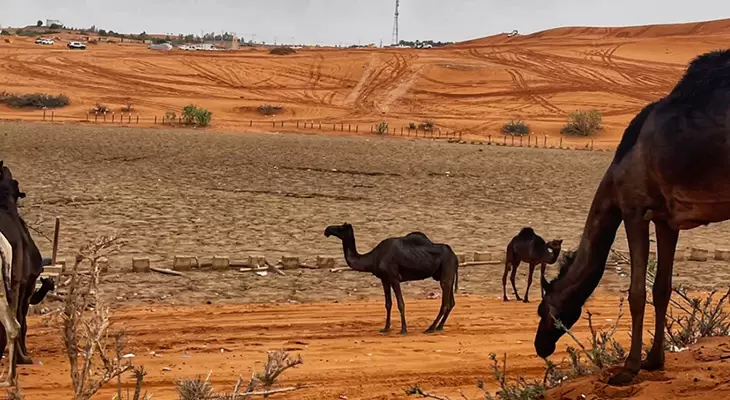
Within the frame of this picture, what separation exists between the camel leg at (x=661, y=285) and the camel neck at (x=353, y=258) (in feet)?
21.6

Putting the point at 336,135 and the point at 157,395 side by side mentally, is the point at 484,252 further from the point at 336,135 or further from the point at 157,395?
the point at 336,135

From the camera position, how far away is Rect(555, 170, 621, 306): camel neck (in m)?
7.77

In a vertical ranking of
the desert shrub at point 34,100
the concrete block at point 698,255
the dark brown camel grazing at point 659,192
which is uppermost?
the dark brown camel grazing at point 659,192

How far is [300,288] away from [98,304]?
10515 millimetres

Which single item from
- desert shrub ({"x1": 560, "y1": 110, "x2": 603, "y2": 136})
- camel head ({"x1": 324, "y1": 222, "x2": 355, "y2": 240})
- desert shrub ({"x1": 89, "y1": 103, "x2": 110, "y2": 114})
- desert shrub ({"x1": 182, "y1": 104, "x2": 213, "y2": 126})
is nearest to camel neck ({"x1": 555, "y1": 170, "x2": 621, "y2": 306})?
camel head ({"x1": 324, "y1": 222, "x2": 355, "y2": 240})

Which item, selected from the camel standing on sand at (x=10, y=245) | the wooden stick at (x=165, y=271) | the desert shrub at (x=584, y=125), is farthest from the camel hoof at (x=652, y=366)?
the desert shrub at (x=584, y=125)

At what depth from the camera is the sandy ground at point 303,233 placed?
10227 mm

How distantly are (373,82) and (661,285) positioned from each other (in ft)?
237

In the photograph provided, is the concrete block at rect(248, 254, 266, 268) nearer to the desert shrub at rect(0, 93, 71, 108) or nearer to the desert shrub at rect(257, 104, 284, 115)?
the desert shrub at rect(257, 104, 284, 115)

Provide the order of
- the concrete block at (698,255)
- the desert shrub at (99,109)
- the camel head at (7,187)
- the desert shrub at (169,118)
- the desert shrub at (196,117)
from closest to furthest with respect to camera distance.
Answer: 1. the camel head at (7,187)
2. the concrete block at (698,255)
3. the desert shrub at (196,117)
4. the desert shrub at (169,118)
5. the desert shrub at (99,109)

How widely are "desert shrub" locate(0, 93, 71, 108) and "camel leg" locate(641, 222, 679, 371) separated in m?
58.1

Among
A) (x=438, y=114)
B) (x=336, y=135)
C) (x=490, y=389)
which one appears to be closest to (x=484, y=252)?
(x=490, y=389)

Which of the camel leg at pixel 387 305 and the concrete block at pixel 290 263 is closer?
the camel leg at pixel 387 305

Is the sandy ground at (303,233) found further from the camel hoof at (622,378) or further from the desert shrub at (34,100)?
the desert shrub at (34,100)
